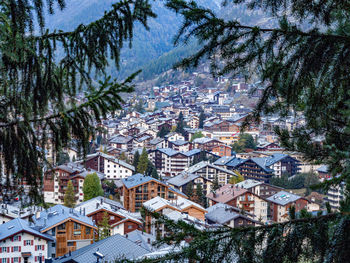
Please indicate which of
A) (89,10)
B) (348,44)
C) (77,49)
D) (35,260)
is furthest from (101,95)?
(89,10)

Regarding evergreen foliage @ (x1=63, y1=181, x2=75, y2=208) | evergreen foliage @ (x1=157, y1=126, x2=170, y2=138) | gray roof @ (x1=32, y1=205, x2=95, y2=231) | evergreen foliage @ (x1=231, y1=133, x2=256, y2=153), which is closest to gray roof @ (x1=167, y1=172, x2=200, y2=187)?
evergreen foliage @ (x1=63, y1=181, x2=75, y2=208)

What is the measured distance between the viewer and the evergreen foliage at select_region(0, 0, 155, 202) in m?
1.91

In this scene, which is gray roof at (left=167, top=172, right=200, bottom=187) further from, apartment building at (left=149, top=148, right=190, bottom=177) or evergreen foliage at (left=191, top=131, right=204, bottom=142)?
evergreen foliage at (left=191, top=131, right=204, bottom=142)

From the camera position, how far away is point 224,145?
37000 millimetres

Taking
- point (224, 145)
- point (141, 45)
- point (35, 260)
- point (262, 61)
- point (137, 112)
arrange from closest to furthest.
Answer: point (262, 61), point (35, 260), point (224, 145), point (137, 112), point (141, 45)

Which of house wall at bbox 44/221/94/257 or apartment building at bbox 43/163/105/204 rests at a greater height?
house wall at bbox 44/221/94/257

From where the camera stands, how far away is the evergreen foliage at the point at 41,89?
1.91 meters

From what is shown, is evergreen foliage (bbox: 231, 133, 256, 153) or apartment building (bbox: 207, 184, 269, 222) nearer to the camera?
apartment building (bbox: 207, 184, 269, 222)

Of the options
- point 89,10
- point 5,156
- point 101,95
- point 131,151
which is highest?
point 89,10

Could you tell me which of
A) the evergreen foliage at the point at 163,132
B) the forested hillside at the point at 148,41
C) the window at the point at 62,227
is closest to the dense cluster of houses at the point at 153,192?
the window at the point at 62,227

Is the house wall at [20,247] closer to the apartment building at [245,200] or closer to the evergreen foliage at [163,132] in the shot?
the apartment building at [245,200]

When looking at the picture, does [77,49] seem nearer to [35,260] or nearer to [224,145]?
[35,260]

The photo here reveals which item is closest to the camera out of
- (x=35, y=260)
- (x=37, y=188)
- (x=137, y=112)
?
(x=37, y=188)

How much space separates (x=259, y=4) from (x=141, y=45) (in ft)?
472
